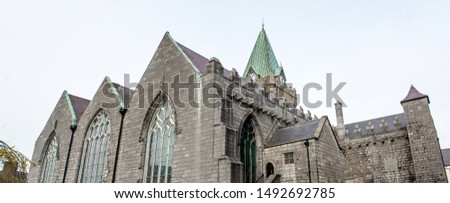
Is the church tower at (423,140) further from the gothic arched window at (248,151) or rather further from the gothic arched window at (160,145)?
the gothic arched window at (160,145)

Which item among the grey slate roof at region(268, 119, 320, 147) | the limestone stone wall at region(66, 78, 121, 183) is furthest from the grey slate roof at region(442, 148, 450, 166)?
the limestone stone wall at region(66, 78, 121, 183)

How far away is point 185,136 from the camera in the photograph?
17047 mm

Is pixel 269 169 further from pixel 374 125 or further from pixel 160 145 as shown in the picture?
pixel 374 125

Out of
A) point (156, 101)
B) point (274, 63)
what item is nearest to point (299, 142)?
point (156, 101)

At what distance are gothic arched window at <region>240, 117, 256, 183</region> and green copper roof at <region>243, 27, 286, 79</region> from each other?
94.1 feet

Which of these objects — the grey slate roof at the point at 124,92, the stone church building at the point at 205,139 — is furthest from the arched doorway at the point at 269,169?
the grey slate roof at the point at 124,92

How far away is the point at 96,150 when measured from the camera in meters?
22.0

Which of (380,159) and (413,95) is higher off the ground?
(413,95)

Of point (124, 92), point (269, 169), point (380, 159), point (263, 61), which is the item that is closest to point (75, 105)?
Result: point (124, 92)

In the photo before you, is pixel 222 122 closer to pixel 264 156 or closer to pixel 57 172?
pixel 264 156

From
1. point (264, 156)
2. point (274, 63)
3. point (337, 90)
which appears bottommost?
point (264, 156)

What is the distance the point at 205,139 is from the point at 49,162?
51.1ft

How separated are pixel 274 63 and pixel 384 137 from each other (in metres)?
26.8

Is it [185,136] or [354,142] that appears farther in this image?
[354,142]
